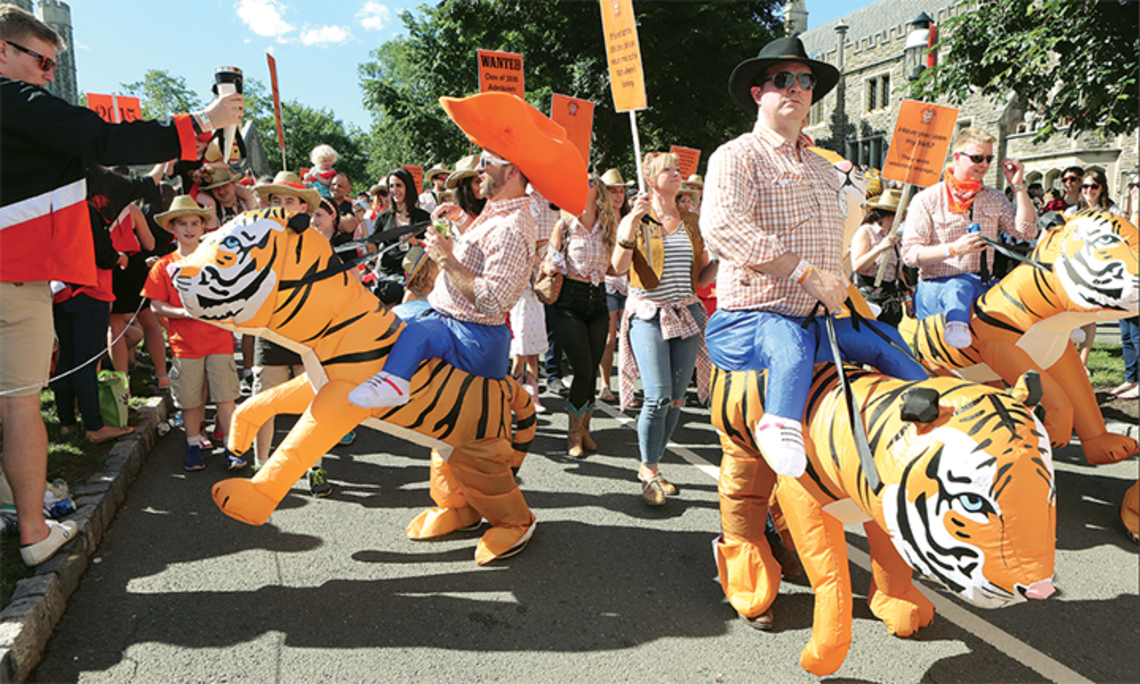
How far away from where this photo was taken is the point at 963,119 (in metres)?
31.8

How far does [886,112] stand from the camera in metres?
36.1

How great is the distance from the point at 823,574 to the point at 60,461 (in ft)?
15.2

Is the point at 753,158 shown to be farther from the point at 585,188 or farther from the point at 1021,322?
the point at 1021,322

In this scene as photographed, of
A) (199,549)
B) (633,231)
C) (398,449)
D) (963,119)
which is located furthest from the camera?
(963,119)

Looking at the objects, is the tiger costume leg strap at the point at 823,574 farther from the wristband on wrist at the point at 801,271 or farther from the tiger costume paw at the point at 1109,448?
the tiger costume paw at the point at 1109,448

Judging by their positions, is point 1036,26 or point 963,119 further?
point 963,119

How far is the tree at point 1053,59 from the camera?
745 centimetres

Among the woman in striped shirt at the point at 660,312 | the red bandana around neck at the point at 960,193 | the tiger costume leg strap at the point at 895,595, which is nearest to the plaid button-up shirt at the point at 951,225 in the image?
the red bandana around neck at the point at 960,193

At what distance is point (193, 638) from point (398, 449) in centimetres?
265

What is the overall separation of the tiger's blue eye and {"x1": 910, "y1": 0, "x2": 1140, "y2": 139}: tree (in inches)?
283

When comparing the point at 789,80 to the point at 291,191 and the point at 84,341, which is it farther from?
the point at 84,341

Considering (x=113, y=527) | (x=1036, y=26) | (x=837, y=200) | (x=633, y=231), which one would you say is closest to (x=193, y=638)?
(x=113, y=527)

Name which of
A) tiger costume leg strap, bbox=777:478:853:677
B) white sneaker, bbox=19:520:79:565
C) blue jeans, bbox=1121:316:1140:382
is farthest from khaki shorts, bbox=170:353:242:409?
blue jeans, bbox=1121:316:1140:382

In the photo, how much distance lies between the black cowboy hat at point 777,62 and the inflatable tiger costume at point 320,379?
179 cm
